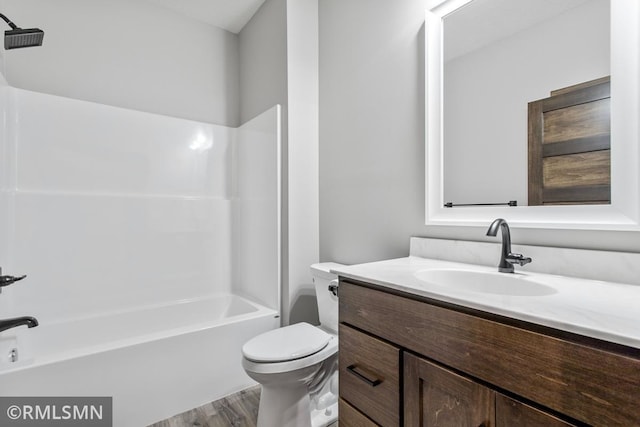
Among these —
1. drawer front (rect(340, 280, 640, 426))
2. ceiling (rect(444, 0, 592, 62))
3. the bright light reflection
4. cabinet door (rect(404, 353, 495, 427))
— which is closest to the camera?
drawer front (rect(340, 280, 640, 426))

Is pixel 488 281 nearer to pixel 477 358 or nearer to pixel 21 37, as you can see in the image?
pixel 477 358

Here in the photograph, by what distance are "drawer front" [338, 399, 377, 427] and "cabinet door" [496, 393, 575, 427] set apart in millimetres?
426

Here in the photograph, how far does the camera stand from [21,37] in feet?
4.50

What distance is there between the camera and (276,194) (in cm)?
210

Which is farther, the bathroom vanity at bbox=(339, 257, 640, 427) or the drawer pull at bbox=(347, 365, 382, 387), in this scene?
the drawer pull at bbox=(347, 365, 382, 387)

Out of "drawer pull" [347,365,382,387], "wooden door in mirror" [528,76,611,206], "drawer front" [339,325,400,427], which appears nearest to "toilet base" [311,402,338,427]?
"drawer front" [339,325,400,427]

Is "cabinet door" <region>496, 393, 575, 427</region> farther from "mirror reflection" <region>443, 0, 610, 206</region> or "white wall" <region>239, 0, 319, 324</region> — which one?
"white wall" <region>239, 0, 319, 324</region>

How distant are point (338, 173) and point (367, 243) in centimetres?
51

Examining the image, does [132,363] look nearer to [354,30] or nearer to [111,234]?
[111,234]

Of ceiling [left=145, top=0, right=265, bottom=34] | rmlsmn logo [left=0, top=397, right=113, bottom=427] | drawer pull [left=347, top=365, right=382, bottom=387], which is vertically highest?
ceiling [left=145, top=0, right=265, bottom=34]

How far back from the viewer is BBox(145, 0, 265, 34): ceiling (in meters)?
2.29

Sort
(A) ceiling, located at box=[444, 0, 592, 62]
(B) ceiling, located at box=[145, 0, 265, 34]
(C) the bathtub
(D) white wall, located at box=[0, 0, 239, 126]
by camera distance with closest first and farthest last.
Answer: (A) ceiling, located at box=[444, 0, 592, 62]
(C) the bathtub
(D) white wall, located at box=[0, 0, 239, 126]
(B) ceiling, located at box=[145, 0, 265, 34]

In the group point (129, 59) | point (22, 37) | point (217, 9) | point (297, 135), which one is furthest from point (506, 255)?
point (129, 59)

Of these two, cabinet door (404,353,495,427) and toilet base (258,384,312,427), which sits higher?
cabinet door (404,353,495,427)
